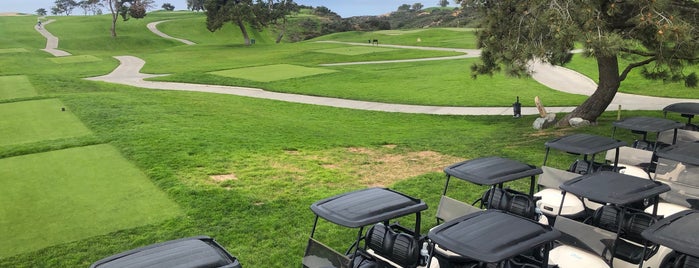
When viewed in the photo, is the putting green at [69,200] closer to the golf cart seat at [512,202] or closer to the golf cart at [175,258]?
the golf cart at [175,258]

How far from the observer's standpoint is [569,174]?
30.1 ft

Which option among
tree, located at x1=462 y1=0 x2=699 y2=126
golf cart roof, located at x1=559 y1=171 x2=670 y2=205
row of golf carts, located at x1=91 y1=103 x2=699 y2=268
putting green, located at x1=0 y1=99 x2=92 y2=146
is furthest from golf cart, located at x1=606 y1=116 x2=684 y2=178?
putting green, located at x1=0 y1=99 x2=92 y2=146

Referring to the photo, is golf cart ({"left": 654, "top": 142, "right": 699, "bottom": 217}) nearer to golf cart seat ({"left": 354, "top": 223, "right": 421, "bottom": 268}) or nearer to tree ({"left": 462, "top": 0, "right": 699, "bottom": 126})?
tree ({"left": 462, "top": 0, "right": 699, "bottom": 126})

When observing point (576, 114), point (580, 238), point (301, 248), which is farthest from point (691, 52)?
point (301, 248)

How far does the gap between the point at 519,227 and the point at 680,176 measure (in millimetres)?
5561

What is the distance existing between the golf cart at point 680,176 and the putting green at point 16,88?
2583 centimetres

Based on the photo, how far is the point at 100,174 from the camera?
38.6 feet

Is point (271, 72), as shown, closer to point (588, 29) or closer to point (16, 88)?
point (16, 88)

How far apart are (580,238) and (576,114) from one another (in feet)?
42.8

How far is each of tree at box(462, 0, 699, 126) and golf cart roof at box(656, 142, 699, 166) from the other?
2.94m

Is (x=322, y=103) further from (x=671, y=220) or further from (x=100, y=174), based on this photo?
(x=671, y=220)

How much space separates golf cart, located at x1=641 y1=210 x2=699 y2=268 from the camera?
5070mm

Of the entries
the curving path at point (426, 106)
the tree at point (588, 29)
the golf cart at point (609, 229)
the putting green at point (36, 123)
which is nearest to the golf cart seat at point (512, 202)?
the golf cart at point (609, 229)

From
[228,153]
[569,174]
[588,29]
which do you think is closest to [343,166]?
[228,153]
